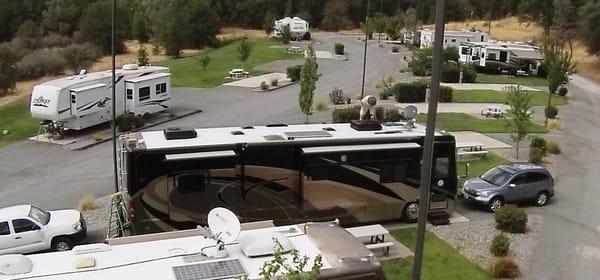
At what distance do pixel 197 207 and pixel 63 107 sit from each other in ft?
49.2

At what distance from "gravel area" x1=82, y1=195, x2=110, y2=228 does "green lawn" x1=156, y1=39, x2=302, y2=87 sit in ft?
77.5

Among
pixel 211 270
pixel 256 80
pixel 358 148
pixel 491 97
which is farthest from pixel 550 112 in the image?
pixel 211 270

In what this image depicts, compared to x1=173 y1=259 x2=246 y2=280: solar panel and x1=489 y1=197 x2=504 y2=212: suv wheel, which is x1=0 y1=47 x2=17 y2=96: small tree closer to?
x1=489 y1=197 x2=504 y2=212: suv wheel

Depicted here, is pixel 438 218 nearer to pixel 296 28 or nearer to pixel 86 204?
pixel 86 204

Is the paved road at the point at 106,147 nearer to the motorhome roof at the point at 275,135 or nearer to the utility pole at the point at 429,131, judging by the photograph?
the motorhome roof at the point at 275,135

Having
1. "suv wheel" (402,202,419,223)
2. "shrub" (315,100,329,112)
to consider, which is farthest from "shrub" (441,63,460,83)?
"suv wheel" (402,202,419,223)

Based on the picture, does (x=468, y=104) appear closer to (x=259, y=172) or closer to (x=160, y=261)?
(x=259, y=172)

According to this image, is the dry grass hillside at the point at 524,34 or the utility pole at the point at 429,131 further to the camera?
the dry grass hillside at the point at 524,34

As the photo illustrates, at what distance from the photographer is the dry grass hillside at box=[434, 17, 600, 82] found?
60569 mm

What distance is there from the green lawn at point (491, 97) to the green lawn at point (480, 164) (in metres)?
14.6

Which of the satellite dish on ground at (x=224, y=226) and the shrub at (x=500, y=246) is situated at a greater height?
the satellite dish on ground at (x=224, y=226)

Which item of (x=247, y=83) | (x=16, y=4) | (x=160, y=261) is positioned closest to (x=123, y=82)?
(x=247, y=83)

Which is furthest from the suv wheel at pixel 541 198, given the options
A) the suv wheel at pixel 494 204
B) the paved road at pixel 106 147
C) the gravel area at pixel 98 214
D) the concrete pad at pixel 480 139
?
the paved road at pixel 106 147

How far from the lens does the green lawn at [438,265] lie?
14.3 m
